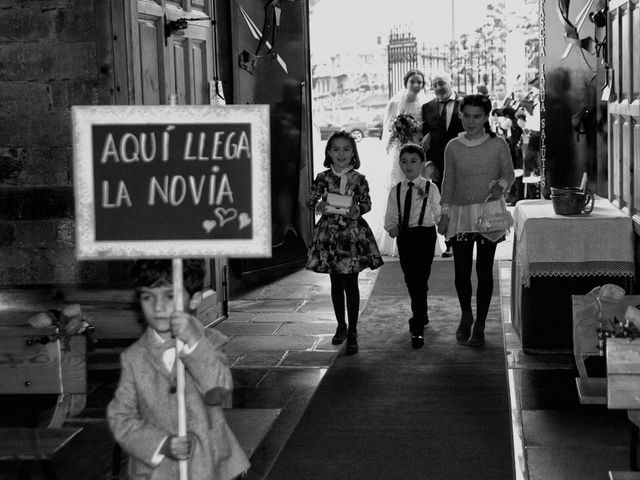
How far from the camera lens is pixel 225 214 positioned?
11.2 feet

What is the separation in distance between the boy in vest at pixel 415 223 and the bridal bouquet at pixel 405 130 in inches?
135

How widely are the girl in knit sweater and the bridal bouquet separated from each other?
356cm

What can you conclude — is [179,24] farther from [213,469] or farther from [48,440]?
[213,469]

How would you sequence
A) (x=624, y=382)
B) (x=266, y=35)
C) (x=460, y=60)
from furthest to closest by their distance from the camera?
(x=460, y=60), (x=266, y=35), (x=624, y=382)

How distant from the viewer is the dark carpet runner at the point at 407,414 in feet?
16.8

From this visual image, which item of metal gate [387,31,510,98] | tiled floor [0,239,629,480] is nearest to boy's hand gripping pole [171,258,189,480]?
tiled floor [0,239,629,480]

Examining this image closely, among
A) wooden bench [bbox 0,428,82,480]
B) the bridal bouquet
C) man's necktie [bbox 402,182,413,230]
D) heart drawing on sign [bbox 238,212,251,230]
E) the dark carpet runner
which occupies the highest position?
the bridal bouquet

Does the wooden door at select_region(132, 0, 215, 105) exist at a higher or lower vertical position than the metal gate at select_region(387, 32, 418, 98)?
lower

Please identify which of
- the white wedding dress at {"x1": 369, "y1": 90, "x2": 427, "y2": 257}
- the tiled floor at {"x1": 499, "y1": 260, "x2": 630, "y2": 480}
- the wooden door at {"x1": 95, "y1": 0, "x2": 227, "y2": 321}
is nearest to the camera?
the tiled floor at {"x1": 499, "y1": 260, "x2": 630, "y2": 480}

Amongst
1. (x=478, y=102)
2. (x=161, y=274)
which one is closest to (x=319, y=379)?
(x=478, y=102)

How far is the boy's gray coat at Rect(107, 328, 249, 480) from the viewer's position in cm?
327

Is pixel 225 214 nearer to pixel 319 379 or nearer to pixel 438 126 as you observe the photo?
pixel 319 379

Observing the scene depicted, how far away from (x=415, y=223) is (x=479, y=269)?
518mm

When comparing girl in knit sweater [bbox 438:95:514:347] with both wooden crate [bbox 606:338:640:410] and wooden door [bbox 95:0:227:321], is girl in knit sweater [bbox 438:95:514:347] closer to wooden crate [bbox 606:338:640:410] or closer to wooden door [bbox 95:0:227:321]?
wooden door [bbox 95:0:227:321]
